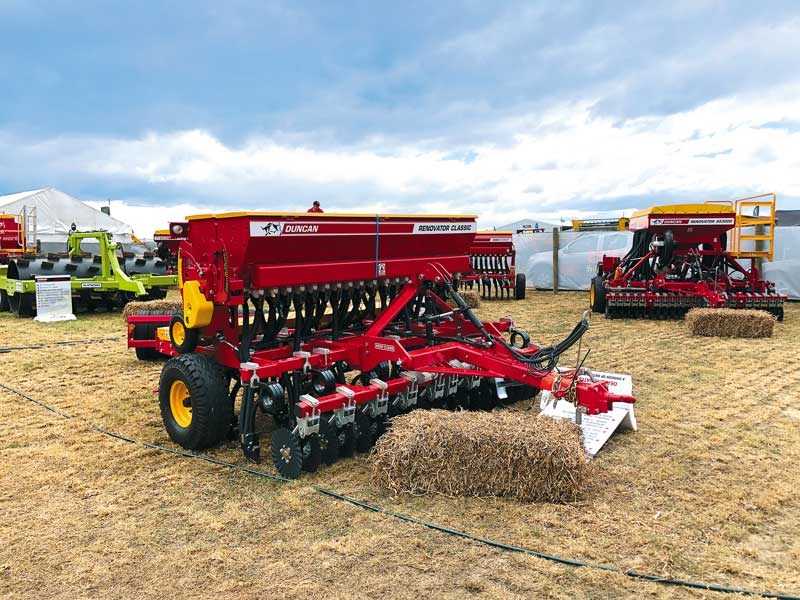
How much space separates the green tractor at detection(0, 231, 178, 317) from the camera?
44.0 feet

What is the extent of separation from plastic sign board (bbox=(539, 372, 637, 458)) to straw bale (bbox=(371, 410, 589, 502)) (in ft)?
2.03

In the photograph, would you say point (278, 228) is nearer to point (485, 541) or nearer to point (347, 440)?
point (347, 440)

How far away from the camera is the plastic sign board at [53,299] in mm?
12805

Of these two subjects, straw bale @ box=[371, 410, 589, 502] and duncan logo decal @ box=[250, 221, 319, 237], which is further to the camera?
duncan logo decal @ box=[250, 221, 319, 237]

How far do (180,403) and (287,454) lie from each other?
1285 millimetres

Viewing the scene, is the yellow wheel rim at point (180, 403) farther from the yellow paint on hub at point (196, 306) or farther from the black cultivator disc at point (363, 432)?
the black cultivator disc at point (363, 432)

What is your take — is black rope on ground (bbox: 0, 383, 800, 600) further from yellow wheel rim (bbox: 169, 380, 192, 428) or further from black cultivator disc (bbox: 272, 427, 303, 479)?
yellow wheel rim (bbox: 169, 380, 192, 428)

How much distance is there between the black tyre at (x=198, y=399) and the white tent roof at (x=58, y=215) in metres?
27.4

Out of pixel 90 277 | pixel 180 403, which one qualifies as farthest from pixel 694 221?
pixel 90 277

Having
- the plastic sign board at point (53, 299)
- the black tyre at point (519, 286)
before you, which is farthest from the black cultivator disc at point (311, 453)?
the black tyre at point (519, 286)

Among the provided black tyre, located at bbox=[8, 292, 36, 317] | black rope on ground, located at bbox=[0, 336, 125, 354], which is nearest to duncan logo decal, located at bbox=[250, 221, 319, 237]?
black rope on ground, located at bbox=[0, 336, 125, 354]

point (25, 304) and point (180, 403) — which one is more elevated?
point (25, 304)

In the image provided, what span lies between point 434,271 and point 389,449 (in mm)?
1978

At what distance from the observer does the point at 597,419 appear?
5.36 meters
